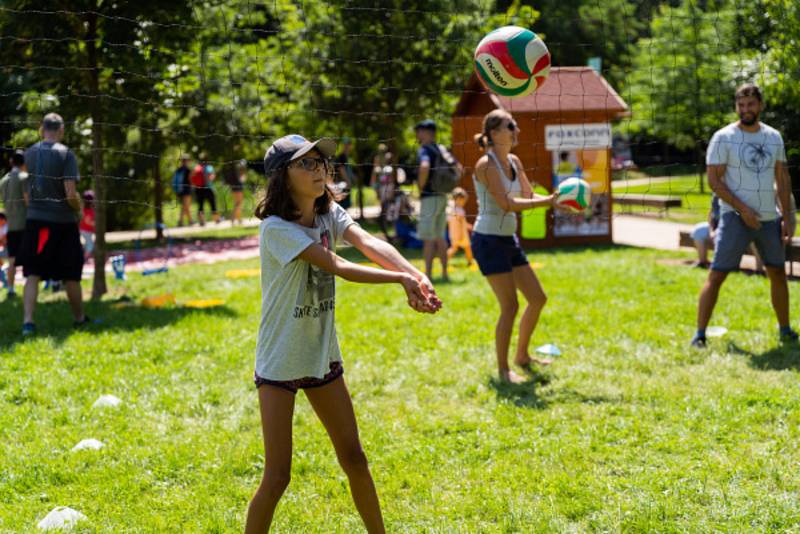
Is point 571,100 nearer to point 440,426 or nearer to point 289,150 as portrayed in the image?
point 440,426

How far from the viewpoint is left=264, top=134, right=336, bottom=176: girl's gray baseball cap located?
10.0ft

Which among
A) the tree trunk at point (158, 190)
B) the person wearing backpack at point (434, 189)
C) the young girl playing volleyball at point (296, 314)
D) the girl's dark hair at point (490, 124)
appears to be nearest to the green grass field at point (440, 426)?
the young girl playing volleyball at point (296, 314)

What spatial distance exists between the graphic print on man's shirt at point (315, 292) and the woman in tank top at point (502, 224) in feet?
8.11

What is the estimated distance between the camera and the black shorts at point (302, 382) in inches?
122

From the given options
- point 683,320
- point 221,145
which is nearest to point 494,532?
point 683,320

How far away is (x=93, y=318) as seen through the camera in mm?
8141

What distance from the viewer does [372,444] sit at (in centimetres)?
465

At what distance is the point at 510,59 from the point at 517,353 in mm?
2257

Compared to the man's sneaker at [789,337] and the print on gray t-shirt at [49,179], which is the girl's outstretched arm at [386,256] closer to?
the man's sneaker at [789,337]

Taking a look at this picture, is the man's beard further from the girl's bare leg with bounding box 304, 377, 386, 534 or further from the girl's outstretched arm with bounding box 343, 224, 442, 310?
the girl's bare leg with bounding box 304, 377, 386, 534

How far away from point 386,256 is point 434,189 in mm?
6907

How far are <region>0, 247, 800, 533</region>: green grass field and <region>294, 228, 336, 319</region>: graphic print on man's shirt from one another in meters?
1.11

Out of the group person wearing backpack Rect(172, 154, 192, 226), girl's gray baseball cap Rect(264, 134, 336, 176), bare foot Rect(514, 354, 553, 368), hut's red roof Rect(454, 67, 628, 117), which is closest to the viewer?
girl's gray baseball cap Rect(264, 134, 336, 176)

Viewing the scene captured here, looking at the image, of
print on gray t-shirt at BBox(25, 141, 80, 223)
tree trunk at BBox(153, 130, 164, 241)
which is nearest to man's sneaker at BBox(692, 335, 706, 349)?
print on gray t-shirt at BBox(25, 141, 80, 223)
